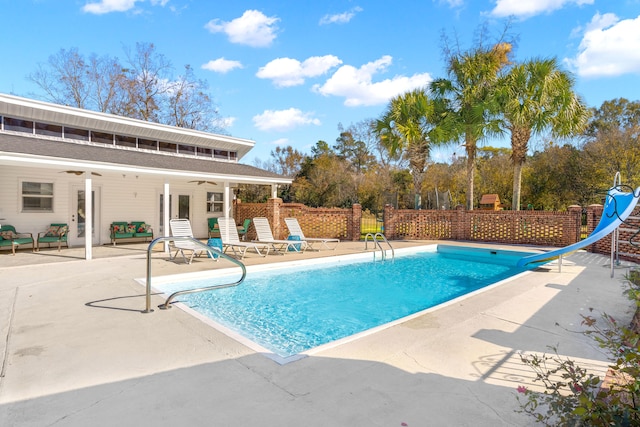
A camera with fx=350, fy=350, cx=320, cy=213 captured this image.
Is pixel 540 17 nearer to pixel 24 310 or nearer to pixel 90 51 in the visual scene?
pixel 24 310

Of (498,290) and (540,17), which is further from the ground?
(540,17)

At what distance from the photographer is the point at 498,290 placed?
6.85 m

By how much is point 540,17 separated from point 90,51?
2900 centimetres

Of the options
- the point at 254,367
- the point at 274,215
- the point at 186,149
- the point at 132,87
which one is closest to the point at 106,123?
the point at 186,149

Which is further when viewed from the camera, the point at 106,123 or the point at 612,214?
the point at 106,123

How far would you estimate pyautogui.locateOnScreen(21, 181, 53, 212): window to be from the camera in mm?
11414

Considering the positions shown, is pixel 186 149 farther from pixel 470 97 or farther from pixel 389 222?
pixel 470 97

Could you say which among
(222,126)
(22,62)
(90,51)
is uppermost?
(90,51)

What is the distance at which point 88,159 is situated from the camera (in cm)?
981

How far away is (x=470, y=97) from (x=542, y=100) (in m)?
2.81

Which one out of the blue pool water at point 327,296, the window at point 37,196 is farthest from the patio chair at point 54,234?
the blue pool water at point 327,296

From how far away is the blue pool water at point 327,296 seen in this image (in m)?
5.63

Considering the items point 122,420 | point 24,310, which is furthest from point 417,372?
point 24,310

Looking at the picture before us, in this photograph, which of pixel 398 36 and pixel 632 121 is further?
pixel 632 121
